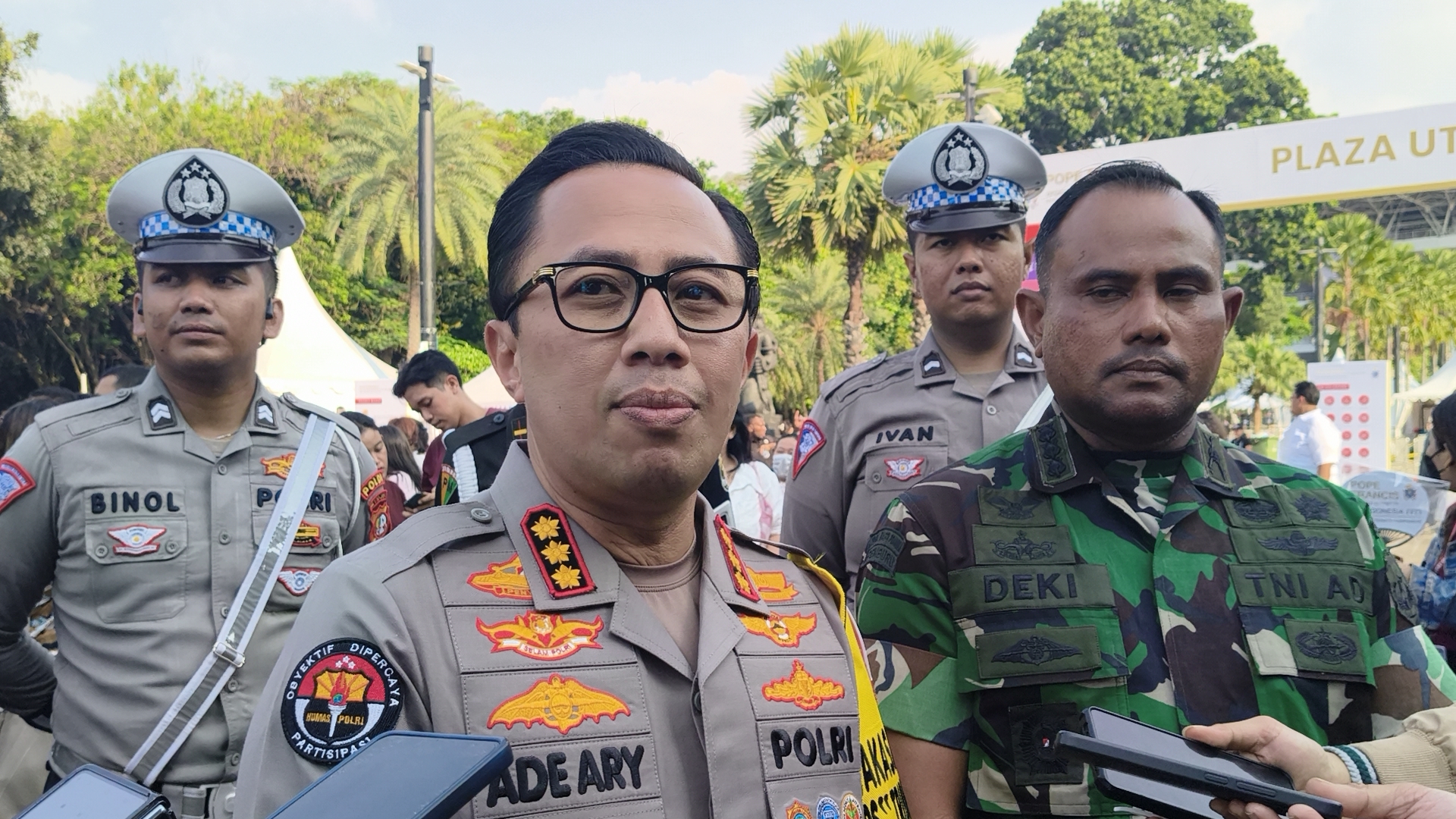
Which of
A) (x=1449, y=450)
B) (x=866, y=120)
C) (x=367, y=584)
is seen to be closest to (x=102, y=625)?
(x=367, y=584)

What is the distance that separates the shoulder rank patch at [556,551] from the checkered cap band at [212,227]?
213cm

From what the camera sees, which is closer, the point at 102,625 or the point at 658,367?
the point at 658,367

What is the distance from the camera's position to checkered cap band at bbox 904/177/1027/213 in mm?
3574

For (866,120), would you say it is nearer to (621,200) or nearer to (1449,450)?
(1449,450)

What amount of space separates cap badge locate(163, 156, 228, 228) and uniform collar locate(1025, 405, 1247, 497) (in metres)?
2.34

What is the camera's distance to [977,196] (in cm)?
357

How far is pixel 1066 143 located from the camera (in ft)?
211

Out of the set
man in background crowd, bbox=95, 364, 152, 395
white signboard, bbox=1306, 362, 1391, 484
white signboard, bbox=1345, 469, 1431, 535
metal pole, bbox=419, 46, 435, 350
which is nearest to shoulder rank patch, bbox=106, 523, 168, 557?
man in background crowd, bbox=95, 364, 152, 395

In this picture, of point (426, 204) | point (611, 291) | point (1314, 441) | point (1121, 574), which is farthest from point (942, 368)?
point (426, 204)

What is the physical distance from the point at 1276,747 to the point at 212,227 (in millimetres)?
2917

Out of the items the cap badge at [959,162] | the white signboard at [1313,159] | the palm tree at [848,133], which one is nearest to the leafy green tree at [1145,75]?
the palm tree at [848,133]

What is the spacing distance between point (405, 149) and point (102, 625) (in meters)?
31.0

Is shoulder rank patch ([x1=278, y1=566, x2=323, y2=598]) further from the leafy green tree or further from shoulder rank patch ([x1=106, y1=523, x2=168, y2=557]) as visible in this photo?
the leafy green tree

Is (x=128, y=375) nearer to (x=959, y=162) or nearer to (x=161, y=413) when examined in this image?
(x=161, y=413)
